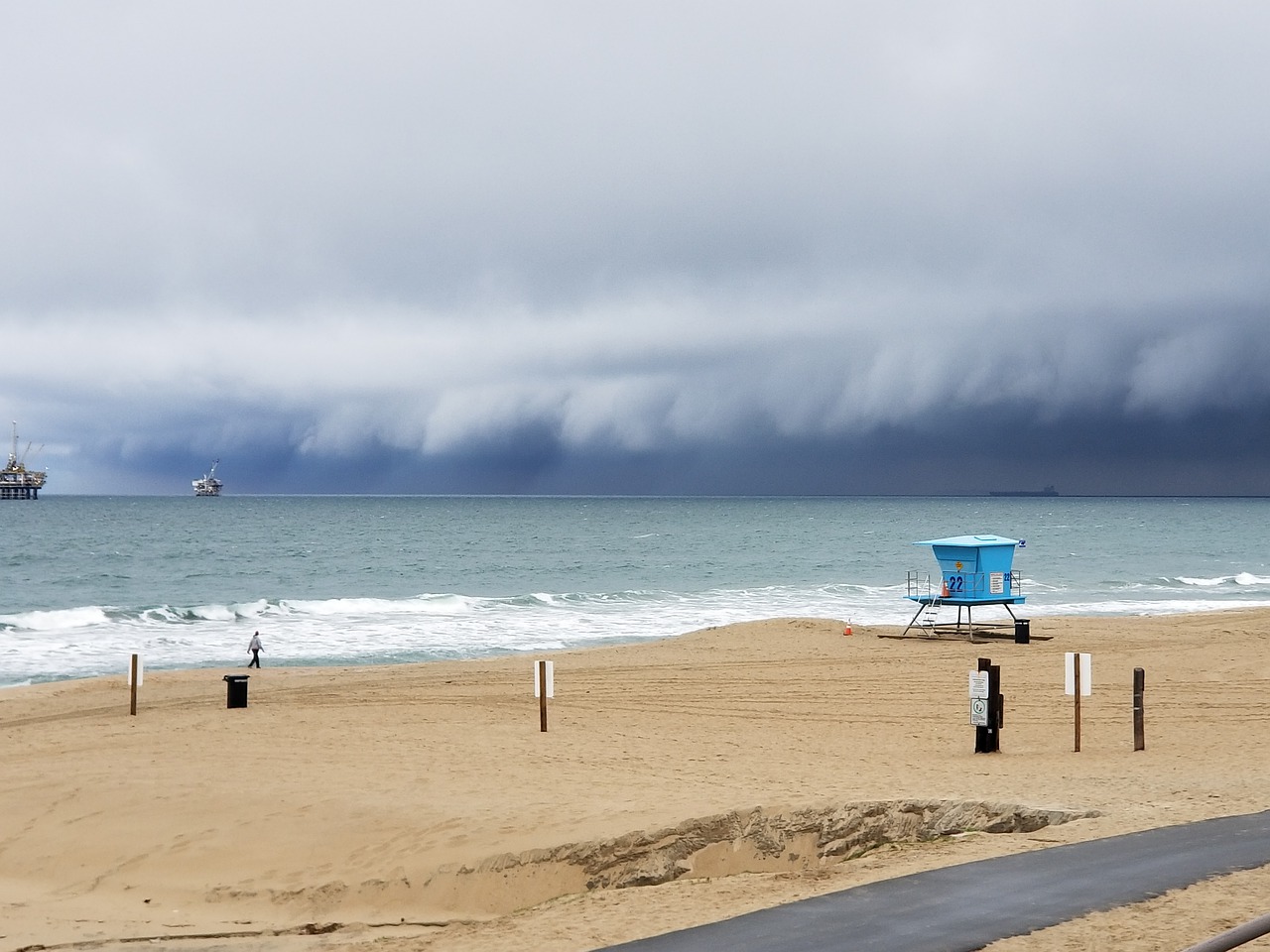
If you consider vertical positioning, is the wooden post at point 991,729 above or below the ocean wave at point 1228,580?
above

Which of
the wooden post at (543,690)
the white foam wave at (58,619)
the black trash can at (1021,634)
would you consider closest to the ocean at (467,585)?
the white foam wave at (58,619)

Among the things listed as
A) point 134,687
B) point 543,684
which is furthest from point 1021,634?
point 134,687

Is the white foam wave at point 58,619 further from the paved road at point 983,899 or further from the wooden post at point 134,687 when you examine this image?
the paved road at point 983,899

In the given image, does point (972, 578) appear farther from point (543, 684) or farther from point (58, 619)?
point (58, 619)

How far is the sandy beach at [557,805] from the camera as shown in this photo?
9.46m

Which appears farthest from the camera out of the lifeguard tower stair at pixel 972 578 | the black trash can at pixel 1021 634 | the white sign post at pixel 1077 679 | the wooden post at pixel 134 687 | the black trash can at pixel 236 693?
the lifeguard tower stair at pixel 972 578

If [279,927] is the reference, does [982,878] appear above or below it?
above

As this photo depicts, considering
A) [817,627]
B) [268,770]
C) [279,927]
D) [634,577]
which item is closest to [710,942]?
[279,927]

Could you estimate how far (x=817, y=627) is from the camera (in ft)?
117

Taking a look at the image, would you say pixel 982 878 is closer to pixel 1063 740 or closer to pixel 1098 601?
pixel 1063 740

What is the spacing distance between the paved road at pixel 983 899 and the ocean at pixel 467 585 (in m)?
25.1

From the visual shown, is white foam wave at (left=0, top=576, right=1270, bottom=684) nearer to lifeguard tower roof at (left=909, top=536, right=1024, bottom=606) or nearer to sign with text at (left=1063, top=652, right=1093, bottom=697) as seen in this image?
lifeguard tower roof at (left=909, top=536, right=1024, bottom=606)

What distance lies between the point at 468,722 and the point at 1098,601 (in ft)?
129

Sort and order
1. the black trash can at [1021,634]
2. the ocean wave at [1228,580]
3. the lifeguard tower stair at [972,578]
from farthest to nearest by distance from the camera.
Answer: the ocean wave at [1228,580] < the lifeguard tower stair at [972,578] < the black trash can at [1021,634]
